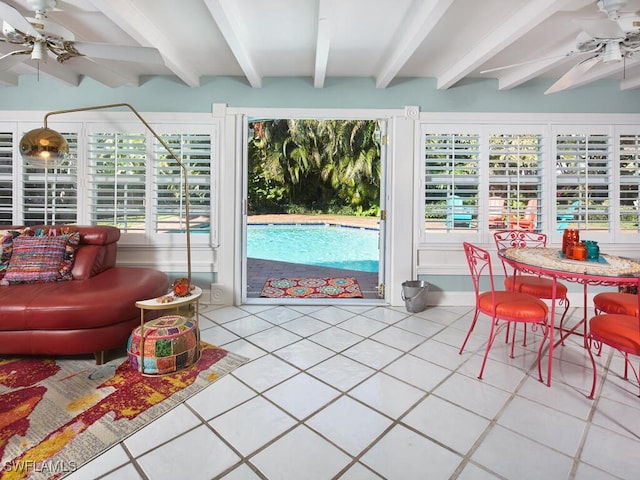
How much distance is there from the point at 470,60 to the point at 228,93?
2.39 meters

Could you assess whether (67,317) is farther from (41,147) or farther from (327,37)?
(327,37)

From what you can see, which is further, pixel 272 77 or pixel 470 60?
pixel 272 77

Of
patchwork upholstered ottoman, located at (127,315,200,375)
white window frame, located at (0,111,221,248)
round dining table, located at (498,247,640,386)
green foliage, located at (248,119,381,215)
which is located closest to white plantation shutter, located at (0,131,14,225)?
white window frame, located at (0,111,221,248)

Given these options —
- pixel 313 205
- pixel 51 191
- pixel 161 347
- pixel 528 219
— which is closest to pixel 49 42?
pixel 161 347

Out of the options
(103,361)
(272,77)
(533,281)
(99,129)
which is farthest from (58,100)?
(533,281)

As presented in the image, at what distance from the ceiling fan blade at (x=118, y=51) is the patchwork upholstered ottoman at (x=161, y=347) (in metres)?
1.71

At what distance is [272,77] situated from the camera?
3748 millimetres

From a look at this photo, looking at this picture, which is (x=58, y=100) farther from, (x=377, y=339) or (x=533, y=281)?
(x=533, y=281)

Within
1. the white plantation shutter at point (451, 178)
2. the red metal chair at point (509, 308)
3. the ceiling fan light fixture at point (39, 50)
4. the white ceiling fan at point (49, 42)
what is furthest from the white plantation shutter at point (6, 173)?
the red metal chair at point (509, 308)

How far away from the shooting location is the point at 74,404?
6.56 feet

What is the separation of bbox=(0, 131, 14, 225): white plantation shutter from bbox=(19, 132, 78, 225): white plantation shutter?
0.14 metres

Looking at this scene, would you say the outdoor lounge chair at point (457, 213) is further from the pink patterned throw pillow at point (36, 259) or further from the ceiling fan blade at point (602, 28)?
the pink patterned throw pillow at point (36, 259)

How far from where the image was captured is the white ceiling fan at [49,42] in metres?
1.97

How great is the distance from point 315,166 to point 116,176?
25.1 feet
